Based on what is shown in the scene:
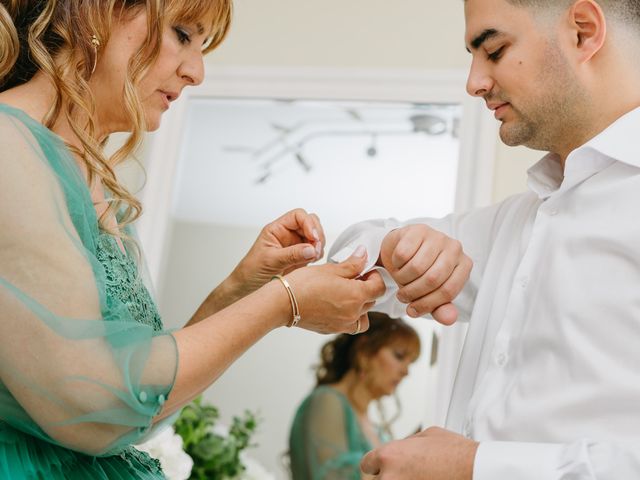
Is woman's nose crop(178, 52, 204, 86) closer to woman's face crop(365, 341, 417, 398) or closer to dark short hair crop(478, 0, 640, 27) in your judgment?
dark short hair crop(478, 0, 640, 27)

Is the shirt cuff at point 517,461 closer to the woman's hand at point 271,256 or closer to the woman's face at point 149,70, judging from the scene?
the woman's hand at point 271,256

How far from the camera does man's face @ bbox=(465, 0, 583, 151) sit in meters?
1.36

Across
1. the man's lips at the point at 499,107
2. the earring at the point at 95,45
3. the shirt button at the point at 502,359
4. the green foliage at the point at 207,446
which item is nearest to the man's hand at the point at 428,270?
the shirt button at the point at 502,359

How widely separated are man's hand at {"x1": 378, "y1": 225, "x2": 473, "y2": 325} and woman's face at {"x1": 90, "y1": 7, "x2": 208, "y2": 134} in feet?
1.48

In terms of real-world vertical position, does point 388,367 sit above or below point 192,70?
below

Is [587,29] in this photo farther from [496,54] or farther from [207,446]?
[207,446]

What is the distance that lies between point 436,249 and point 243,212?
1158 mm

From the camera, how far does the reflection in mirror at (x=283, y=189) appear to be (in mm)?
2250

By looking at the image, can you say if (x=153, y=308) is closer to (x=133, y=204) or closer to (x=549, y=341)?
(x=133, y=204)

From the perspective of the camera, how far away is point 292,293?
1.23 meters

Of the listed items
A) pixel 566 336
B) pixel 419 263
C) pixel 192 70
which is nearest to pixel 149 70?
pixel 192 70

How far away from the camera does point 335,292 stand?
51.4 inches

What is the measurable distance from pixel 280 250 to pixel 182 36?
42 centimetres

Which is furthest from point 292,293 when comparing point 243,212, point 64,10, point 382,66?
point 382,66
